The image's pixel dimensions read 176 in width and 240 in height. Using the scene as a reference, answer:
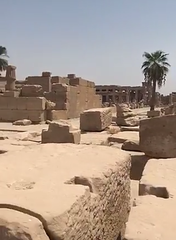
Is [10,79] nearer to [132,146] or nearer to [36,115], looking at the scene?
[36,115]

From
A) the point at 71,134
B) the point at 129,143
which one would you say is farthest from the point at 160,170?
the point at 71,134

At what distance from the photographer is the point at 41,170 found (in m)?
3.30

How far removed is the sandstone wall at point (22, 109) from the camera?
1512cm

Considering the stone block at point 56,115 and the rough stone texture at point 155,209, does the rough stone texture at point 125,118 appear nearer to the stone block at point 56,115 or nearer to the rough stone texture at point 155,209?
the stone block at point 56,115

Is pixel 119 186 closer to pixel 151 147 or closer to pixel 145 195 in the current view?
pixel 145 195

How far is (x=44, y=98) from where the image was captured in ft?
50.3

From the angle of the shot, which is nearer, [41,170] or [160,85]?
[41,170]

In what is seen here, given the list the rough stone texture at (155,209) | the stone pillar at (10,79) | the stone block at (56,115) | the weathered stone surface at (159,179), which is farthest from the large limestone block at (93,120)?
the stone pillar at (10,79)

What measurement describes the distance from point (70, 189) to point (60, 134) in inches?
194

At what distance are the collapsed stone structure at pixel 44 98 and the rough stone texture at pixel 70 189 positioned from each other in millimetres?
11051

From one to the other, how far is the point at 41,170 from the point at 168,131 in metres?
3.36

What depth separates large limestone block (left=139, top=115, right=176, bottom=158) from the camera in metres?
5.93

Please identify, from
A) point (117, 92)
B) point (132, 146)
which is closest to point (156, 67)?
point (117, 92)

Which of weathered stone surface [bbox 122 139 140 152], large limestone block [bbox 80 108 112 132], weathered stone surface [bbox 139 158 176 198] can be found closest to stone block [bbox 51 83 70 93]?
large limestone block [bbox 80 108 112 132]
